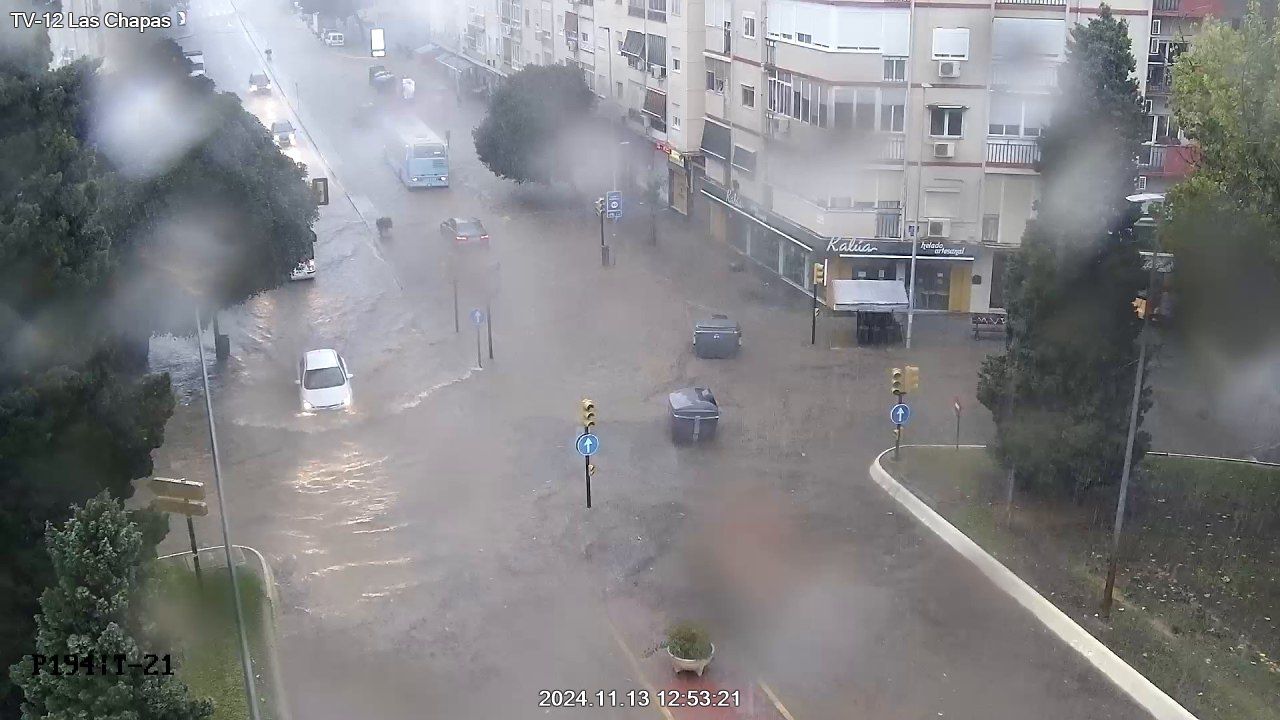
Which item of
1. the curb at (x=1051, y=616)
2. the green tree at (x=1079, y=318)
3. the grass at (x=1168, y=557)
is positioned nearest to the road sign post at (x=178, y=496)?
the curb at (x=1051, y=616)

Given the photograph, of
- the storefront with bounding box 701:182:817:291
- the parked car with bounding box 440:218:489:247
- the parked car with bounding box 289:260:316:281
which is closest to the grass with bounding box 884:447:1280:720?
the storefront with bounding box 701:182:817:291

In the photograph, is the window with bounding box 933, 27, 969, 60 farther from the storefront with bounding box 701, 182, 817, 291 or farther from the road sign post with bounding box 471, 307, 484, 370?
the road sign post with bounding box 471, 307, 484, 370

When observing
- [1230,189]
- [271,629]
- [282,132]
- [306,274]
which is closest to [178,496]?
[271,629]

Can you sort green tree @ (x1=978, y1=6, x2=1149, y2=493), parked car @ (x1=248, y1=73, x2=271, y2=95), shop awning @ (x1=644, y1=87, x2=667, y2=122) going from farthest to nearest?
parked car @ (x1=248, y1=73, x2=271, y2=95)
shop awning @ (x1=644, y1=87, x2=667, y2=122)
green tree @ (x1=978, y1=6, x2=1149, y2=493)

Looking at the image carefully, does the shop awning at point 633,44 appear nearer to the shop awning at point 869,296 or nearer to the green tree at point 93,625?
the shop awning at point 869,296

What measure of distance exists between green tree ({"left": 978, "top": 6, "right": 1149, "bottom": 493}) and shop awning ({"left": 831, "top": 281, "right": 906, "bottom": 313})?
775cm

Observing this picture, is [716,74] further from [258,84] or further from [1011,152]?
[258,84]

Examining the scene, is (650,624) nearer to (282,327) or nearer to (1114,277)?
(1114,277)

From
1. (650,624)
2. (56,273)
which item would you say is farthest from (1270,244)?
(56,273)

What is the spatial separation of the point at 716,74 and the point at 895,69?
8795 mm

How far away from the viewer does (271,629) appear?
15.4 m

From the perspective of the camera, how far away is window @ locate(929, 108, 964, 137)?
Answer: 92.0 ft

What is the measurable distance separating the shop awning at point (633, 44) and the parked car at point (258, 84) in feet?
91.8

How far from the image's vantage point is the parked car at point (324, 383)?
23.5 meters
